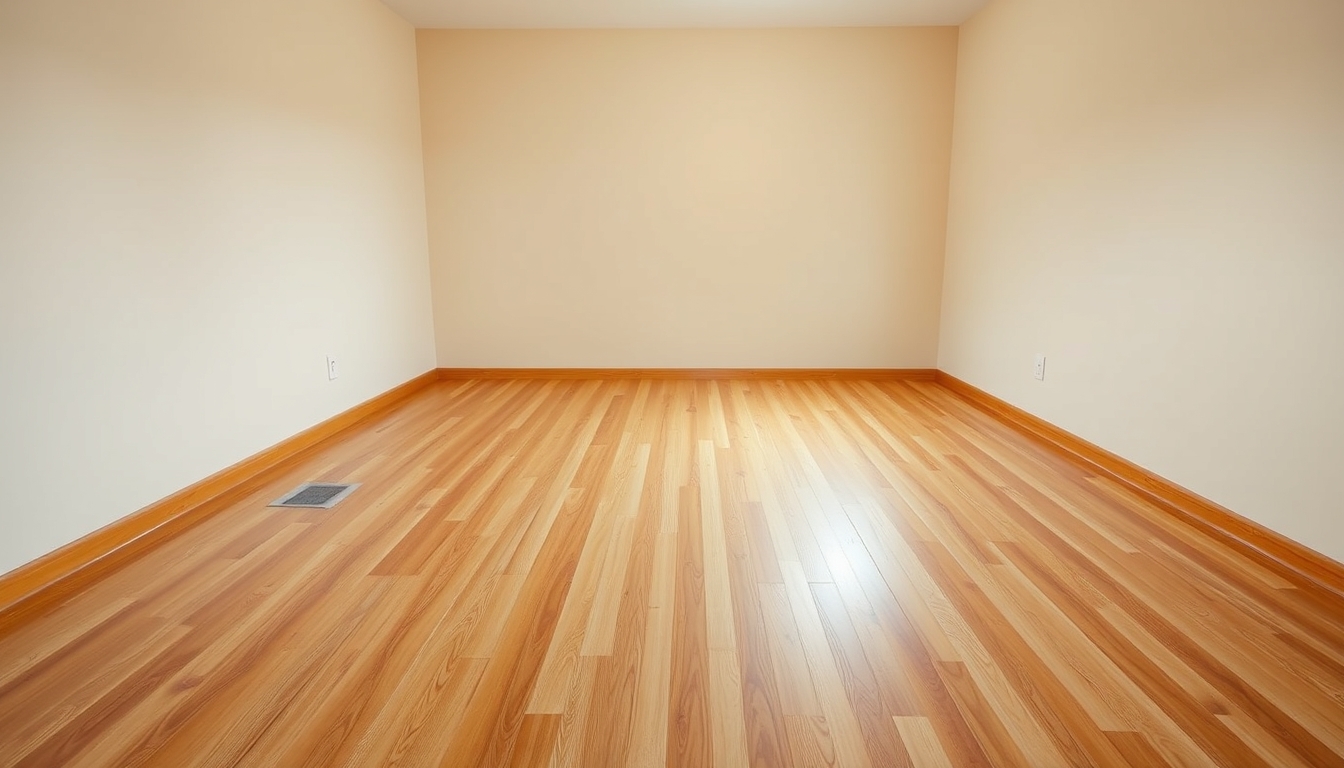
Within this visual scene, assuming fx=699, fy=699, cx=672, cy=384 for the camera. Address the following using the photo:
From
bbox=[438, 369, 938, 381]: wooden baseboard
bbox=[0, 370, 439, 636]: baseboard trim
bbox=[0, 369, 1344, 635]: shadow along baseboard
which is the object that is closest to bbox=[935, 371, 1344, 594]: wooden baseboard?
bbox=[0, 369, 1344, 635]: shadow along baseboard

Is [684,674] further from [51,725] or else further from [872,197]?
[872,197]

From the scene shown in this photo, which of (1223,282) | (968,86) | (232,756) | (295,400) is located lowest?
(232,756)

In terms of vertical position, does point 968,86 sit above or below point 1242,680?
above

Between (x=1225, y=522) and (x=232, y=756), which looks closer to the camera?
(x=232, y=756)

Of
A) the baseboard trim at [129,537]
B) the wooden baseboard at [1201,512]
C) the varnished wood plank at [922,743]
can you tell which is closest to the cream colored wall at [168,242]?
the baseboard trim at [129,537]

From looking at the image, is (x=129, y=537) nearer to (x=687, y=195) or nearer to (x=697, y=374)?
(x=697, y=374)

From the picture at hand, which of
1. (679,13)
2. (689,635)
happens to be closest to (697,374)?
(679,13)

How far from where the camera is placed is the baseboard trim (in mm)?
2049

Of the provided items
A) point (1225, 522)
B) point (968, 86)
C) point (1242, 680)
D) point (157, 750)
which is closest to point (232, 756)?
point (157, 750)

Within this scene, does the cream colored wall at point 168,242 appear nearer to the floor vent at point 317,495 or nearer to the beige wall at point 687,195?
the floor vent at point 317,495

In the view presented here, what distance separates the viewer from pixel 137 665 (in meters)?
1.77

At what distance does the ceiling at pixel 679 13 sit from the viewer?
4.47 m

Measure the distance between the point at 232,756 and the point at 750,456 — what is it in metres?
2.48

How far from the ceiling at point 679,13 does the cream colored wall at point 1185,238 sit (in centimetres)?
62
